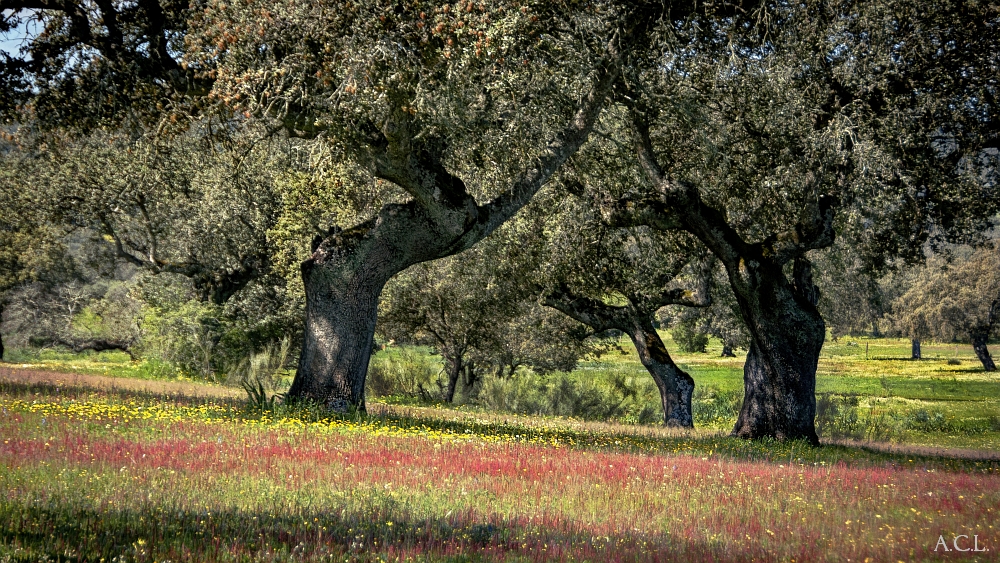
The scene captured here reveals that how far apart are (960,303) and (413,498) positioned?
76.1 metres

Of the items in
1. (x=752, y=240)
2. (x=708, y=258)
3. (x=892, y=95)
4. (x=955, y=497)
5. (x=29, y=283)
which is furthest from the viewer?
(x=29, y=283)

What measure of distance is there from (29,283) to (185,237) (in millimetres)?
16793

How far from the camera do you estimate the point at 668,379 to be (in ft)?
86.1

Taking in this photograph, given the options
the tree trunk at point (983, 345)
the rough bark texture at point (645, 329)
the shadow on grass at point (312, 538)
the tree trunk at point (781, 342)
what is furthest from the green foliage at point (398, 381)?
the tree trunk at point (983, 345)

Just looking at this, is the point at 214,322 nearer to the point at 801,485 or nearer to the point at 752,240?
the point at 752,240

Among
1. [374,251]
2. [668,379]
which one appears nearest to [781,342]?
[668,379]

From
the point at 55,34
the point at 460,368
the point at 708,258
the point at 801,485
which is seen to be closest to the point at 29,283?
the point at 460,368

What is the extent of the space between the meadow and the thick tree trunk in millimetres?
11066

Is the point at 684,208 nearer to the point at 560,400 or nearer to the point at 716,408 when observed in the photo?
the point at 560,400

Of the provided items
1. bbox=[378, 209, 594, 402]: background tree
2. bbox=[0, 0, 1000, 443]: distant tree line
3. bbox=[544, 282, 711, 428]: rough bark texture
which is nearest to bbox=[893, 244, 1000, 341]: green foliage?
bbox=[378, 209, 594, 402]: background tree

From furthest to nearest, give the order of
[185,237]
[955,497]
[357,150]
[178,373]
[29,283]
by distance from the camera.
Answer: [29,283] < [185,237] < [178,373] < [357,150] < [955,497]

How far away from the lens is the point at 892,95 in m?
16.3

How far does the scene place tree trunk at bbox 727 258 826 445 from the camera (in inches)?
701

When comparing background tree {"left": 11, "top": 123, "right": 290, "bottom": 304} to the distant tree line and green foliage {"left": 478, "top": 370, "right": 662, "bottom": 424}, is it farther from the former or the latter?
green foliage {"left": 478, "top": 370, "right": 662, "bottom": 424}
